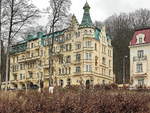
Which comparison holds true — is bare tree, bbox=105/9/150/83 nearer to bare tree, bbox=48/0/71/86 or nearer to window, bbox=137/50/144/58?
window, bbox=137/50/144/58

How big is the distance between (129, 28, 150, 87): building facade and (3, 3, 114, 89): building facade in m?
10.4

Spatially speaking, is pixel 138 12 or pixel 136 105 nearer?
pixel 136 105

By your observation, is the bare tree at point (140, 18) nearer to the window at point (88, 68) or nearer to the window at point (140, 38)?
the window at point (88, 68)

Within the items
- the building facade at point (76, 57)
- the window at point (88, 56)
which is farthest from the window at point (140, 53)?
the window at point (88, 56)

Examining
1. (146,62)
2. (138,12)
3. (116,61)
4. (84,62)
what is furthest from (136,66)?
(138,12)

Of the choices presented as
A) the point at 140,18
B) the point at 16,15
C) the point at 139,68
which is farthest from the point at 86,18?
the point at 16,15

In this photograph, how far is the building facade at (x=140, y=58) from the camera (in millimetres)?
45000

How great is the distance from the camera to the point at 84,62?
57.2 metres

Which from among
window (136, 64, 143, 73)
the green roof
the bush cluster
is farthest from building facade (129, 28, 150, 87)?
the bush cluster

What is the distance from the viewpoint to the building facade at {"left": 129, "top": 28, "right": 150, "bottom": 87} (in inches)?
1772

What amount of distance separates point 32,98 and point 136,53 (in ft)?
122

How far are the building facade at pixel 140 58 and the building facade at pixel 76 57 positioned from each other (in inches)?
409

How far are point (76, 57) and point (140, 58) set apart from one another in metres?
17.2

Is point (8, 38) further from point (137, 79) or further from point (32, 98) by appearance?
point (137, 79)
